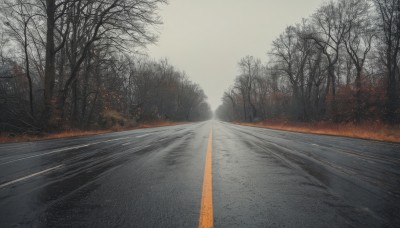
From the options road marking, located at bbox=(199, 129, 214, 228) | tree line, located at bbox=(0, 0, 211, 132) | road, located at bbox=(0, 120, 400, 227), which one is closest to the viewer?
road marking, located at bbox=(199, 129, 214, 228)

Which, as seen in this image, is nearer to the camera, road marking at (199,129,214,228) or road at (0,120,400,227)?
road marking at (199,129,214,228)

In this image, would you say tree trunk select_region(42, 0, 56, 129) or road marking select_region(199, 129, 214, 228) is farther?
tree trunk select_region(42, 0, 56, 129)

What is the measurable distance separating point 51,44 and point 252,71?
50964 millimetres

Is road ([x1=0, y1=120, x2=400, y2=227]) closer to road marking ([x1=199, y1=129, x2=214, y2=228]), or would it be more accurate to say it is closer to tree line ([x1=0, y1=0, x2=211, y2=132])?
road marking ([x1=199, y1=129, x2=214, y2=228])

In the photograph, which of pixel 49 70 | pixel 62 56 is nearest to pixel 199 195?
pixel 49 70

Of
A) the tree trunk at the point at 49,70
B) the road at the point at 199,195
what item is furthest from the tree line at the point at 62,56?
the road at the point at 199,195

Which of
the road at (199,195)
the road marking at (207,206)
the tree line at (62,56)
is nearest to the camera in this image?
the road marking at (207,206)

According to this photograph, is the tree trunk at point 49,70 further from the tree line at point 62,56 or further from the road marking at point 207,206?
the road marking at point 207,206

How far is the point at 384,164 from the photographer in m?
6.66

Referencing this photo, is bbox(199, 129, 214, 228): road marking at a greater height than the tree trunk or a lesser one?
lesser

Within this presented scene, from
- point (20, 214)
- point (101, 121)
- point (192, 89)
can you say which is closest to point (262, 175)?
point (20, 214)

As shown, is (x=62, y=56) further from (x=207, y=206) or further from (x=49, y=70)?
(x=207, y=206)

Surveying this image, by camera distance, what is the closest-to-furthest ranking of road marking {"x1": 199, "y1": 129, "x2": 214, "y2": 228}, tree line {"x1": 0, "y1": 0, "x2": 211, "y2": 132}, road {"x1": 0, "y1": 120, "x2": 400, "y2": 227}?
road marking {"x1": 199, "y1": 129, "x2": 214, "y2": 228}, road {"x1": 0, "y1": 120, "x2": 400, "y2": 227}, tree line {"x1": 0, "y1": 0, "x2": 211, "y2": 132}

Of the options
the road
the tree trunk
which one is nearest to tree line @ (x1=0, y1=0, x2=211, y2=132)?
the tree trunk
